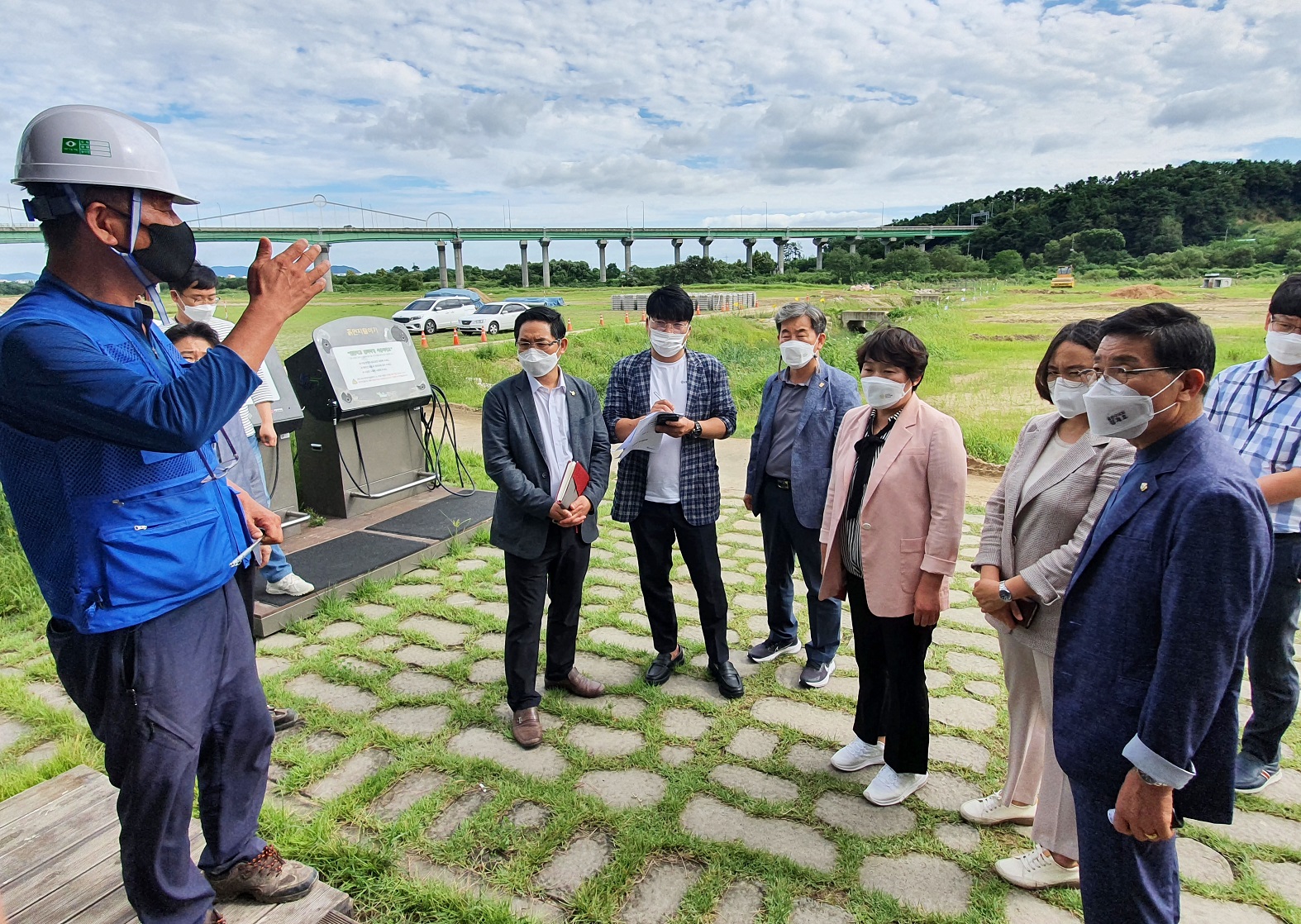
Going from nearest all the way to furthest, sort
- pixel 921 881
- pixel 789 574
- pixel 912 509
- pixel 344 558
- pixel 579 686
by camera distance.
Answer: pixel 921 881 → pixel 912 509 → pixel 579 686 → pixel 789 574 → pixel 344 558

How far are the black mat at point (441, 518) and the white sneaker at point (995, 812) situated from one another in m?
3.95

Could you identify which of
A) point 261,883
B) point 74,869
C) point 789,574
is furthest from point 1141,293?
point 74,869

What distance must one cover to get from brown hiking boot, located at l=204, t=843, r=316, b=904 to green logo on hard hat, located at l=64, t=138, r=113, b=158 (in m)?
1.88

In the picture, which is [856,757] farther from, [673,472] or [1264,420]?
[1264,420]

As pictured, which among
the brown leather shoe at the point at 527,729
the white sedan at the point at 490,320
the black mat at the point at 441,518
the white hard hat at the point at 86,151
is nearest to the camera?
the white hard hat at the point at 86,151

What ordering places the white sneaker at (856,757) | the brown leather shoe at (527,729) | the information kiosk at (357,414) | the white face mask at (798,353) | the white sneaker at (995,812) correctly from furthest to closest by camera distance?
the information kiosk at (357,414)
the white face mask at (798,353)
the brown leather shoe at (527,729)
the white sneaker at (856,757)
the white sneaker at (995,812)

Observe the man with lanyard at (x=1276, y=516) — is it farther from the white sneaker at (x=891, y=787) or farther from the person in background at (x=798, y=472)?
the person in background at (x=798, y=472)

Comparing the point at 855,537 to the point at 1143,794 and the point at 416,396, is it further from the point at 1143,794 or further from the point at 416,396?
the point at 416,396

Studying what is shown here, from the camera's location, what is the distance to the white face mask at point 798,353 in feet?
11.8

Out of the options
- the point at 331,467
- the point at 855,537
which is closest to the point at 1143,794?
the point at 855,537

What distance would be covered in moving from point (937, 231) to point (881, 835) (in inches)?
4247

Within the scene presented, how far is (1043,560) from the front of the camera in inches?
86.9

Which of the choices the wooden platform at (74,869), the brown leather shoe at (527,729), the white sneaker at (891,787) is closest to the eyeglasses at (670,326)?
the brown leather shoe at (527,729)

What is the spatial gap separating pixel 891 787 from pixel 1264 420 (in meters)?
2.06
